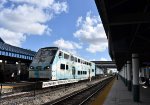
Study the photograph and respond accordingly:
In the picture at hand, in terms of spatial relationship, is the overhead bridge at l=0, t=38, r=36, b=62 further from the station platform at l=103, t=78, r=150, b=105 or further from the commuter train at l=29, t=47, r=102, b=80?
the station platform at l=103, t=78, r=150, b=105

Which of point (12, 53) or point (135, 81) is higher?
point (12, 53)

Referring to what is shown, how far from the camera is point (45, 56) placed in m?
28.6

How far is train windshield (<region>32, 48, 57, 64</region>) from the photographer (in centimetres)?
2786

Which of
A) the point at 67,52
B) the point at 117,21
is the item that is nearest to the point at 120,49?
the point at 117,21

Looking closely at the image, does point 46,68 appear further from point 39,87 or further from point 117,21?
point 117,21

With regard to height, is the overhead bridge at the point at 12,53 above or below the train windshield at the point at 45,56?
above

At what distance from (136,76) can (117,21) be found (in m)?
8.24

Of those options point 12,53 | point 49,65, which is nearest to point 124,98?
point 49,65

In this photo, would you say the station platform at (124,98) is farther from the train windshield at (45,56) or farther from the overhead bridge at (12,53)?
the overhead bridge at (12,53)

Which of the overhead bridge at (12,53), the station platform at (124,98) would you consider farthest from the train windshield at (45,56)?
the overhead bridge at (12,53)

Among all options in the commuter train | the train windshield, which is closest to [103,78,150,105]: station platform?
the commuter train

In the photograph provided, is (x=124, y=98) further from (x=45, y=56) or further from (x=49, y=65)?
(x=45, y=56)

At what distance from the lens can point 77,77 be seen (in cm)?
3925

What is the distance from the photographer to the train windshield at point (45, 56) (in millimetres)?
27859
